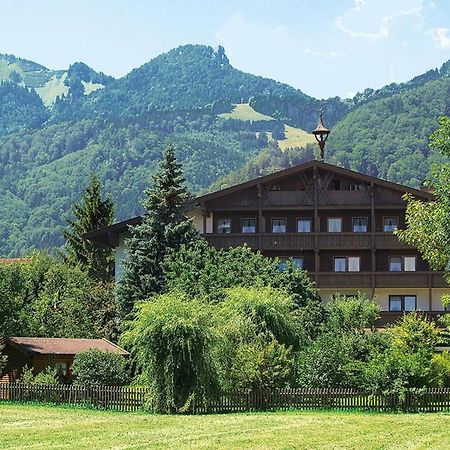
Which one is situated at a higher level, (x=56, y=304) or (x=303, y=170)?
(x=303, y=170)

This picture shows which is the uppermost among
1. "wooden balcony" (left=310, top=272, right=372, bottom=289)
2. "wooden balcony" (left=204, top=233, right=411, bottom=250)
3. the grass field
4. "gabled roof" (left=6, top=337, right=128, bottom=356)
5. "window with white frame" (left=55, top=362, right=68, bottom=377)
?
"wooden balcony" (left=204, top=233, right=411, bottom=250)

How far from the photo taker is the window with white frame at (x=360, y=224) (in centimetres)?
6412

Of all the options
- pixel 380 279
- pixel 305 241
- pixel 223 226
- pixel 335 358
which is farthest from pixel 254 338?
pixel 223 226

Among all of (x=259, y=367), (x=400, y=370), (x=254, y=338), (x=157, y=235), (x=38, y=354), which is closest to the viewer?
(x=400, y=370)

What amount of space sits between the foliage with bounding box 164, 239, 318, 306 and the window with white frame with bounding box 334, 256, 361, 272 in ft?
35.7

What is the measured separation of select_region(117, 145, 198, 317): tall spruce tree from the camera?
2194 inches

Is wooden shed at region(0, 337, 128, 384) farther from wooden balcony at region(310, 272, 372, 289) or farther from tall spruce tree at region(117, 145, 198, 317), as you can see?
wooden balcony at region(310, 272, 372, 289)

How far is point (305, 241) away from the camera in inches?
2479

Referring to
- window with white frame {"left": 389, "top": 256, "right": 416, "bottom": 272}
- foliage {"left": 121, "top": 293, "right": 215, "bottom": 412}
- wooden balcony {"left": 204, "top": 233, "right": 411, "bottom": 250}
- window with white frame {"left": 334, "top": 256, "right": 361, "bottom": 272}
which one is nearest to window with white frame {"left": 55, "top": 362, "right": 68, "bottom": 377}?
foliage {"left": 121, "top": 293, "right": 215, "bottom": 412}

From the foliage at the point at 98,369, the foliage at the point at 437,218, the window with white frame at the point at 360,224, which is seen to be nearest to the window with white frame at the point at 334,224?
the window with white frame at the point at 360,224

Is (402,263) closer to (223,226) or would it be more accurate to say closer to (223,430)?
(223,226)

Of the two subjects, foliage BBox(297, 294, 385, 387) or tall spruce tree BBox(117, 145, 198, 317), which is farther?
tall spruce tree BBox(117, 145, 198, 317)

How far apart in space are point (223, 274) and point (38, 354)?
1008 centimetres

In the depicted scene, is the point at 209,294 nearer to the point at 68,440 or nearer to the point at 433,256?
the point at 433,256
